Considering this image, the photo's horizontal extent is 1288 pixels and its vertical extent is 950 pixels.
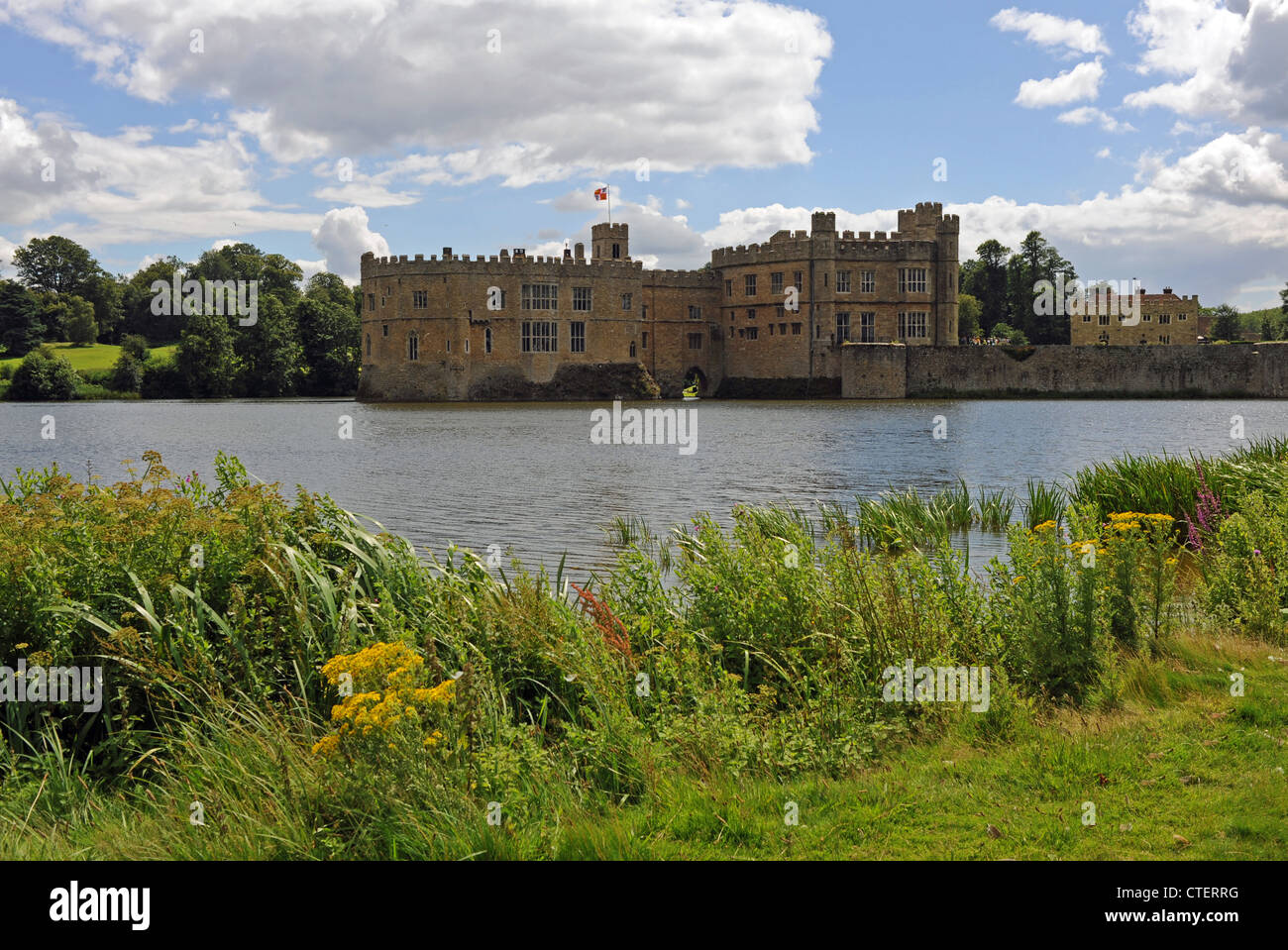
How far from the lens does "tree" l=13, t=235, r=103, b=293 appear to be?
92719 millimetres

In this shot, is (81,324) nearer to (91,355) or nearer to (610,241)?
(91,355)

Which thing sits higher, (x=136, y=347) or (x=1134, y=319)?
(x=1134, y=319)

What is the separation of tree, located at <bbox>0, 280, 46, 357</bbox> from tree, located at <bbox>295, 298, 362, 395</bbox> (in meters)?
20.5

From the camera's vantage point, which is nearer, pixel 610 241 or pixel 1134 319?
pixel 610 241

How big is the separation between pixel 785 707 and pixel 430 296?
58.0 metres

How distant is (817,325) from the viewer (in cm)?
6281

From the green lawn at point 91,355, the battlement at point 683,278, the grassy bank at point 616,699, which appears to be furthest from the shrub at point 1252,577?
the green lawn at point 91,355

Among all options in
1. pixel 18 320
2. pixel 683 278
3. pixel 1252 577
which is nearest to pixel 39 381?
pixel 18 320

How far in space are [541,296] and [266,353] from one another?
21886mm

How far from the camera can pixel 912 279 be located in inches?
2506

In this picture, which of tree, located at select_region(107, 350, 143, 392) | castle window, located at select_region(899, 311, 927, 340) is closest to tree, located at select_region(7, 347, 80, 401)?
tree, located at select_region(107, 350, 143, 392)
